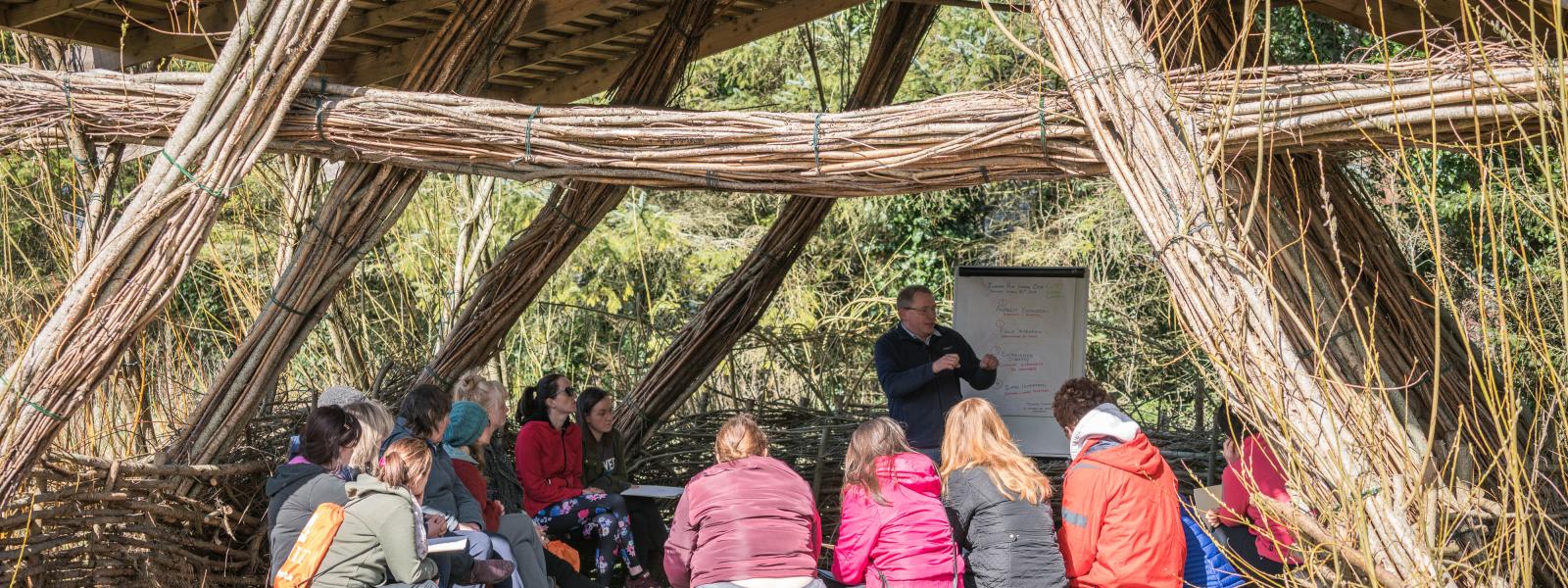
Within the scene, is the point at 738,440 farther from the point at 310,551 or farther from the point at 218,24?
the point at 218,24

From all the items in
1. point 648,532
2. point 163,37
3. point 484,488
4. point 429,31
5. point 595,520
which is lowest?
point 648,532

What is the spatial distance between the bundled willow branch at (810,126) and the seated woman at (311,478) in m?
0.81

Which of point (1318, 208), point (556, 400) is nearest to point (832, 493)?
point (556, 400)

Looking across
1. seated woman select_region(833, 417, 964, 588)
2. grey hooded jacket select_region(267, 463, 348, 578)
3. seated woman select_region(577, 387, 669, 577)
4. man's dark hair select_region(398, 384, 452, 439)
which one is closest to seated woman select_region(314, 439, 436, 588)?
grey hooded jacket select_region(267, 463, 348, 578)

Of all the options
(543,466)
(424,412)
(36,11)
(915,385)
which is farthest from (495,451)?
(36,11)

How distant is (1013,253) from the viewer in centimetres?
1220

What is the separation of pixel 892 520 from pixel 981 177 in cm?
117

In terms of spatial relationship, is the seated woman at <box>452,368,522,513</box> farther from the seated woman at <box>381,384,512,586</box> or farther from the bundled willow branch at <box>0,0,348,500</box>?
the bundled willow branch at <box>0,0,348,500</box>

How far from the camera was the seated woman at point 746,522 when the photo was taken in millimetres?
3973

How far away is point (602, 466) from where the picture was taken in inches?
220

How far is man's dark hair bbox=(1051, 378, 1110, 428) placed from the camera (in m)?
4.38

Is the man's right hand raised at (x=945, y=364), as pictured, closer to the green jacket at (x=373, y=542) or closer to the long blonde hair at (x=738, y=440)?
the long blonde hair at (x=738, y=440)

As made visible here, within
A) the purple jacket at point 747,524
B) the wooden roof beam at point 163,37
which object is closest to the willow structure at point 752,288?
the purple jacket at point 747,524

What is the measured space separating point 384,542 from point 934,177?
1797 millimetres
